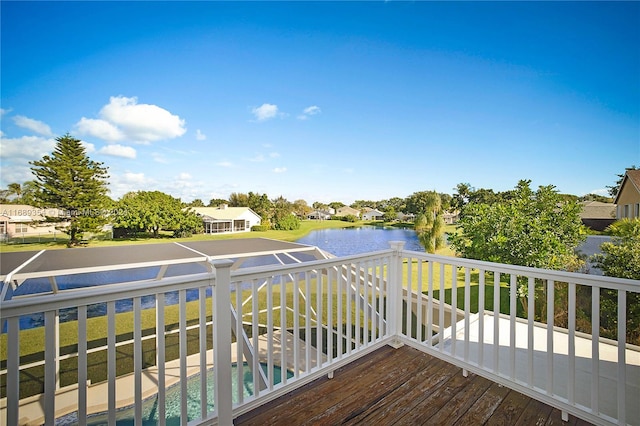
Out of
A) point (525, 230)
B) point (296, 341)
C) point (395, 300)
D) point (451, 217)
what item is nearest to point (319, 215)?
point (451, 217)

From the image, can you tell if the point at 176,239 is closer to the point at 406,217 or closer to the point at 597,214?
the point at 406,217

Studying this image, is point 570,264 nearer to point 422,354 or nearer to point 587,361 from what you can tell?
point 587,361

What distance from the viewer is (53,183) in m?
3.44

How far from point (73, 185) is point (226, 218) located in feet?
6.72

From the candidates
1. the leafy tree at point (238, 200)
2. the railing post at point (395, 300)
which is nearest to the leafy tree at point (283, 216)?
the leafy tree at point (238, 200)

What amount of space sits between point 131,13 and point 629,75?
6518mm

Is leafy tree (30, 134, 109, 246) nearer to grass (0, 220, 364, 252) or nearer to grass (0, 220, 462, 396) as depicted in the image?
grass (0, 220, 364, 252)

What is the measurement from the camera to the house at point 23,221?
3.18m

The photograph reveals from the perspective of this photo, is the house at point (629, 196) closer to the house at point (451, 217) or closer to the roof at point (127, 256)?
the house at point (451, 217)

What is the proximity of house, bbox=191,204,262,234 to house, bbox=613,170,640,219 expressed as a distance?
5225 mm

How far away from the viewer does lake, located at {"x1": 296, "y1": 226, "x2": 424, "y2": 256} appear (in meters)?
5.17

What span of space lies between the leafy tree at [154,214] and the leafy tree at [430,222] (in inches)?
166

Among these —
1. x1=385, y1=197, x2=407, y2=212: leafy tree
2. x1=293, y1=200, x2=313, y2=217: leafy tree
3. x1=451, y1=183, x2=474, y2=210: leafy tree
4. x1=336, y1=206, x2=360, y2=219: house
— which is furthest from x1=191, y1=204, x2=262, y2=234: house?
x1=451, y1=183, x2=474, y2=210: leafy tree

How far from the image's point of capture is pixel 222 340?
1506mm
